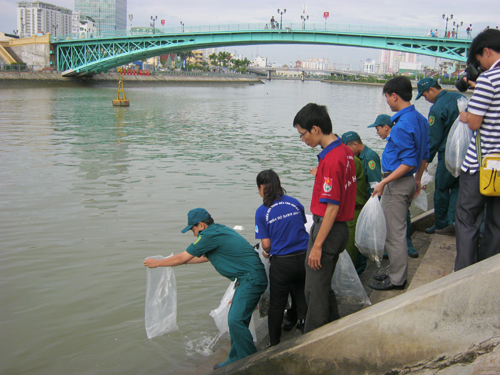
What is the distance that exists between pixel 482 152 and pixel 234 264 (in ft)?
6.17

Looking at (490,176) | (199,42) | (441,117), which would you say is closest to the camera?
(490,176)

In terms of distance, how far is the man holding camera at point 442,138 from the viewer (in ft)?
15.1

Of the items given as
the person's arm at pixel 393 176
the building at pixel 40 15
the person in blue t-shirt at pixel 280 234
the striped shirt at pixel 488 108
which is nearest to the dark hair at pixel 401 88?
the person's arm at pixel 393 176

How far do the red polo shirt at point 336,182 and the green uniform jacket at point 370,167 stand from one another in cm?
132

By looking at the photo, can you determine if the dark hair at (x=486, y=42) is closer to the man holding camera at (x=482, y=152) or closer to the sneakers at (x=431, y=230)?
the man holding camera at (x=482, y=152)

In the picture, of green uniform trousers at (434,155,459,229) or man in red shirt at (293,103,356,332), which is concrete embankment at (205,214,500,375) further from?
green uniform trousers at (434,155,459,229)

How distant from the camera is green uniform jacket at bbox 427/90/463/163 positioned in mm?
4621

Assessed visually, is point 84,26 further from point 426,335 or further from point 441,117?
point 426,335

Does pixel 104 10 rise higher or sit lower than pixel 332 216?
higher

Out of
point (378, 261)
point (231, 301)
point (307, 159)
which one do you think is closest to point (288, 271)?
point (231, 301)

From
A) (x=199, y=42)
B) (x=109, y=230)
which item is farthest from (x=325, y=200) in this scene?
(x=199, y=42)

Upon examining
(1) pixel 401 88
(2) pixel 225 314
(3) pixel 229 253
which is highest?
(1) pixel 401 88

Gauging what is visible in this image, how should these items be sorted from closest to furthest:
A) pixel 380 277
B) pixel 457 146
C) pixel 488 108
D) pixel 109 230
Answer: pixel 488 108 → pixel 457 146 → pixel 380 277 → pixel 109 230

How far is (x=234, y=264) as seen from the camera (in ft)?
11.3
